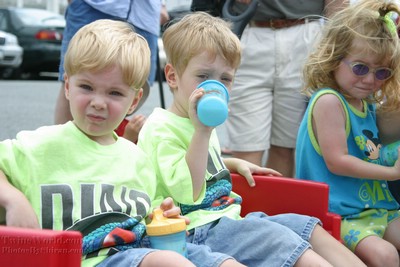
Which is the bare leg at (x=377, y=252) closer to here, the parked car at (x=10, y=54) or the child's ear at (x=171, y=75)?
the child's ear at (x=171, y=75)

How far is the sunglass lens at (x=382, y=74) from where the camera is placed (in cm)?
284

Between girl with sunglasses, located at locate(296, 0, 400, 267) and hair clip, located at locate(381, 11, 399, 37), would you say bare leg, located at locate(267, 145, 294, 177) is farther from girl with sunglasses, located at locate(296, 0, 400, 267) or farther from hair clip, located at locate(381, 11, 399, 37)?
hair clip, located at locate(381, 11, 399, 37)

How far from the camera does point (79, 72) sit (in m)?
2.14

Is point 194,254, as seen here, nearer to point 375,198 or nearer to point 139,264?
point 139,264

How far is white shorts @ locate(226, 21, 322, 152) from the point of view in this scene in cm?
352

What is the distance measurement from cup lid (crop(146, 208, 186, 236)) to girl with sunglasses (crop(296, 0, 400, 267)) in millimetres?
885

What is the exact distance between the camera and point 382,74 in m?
2.84

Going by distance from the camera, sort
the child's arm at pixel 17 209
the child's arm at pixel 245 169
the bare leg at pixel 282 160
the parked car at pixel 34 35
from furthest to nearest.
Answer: the parked car at pixel 34 35 → the bare leg at pixel 282 160 → the child's arm at pixel 245 169 → the child's arm at pixel 17 209

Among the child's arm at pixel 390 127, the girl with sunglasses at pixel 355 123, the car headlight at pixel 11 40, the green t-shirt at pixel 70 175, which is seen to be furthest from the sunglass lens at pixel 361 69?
the car headlight at pixel 11 40

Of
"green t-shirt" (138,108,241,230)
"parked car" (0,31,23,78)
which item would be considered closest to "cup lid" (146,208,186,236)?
"green t-shirt" (138,108,241,230)

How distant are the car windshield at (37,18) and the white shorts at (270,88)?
35.8ft

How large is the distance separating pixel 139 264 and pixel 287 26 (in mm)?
1908

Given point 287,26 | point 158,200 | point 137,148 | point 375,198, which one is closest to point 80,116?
point 137,148

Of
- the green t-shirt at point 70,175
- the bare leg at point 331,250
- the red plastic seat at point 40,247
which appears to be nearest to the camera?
the red plastic seat at point 40,247
